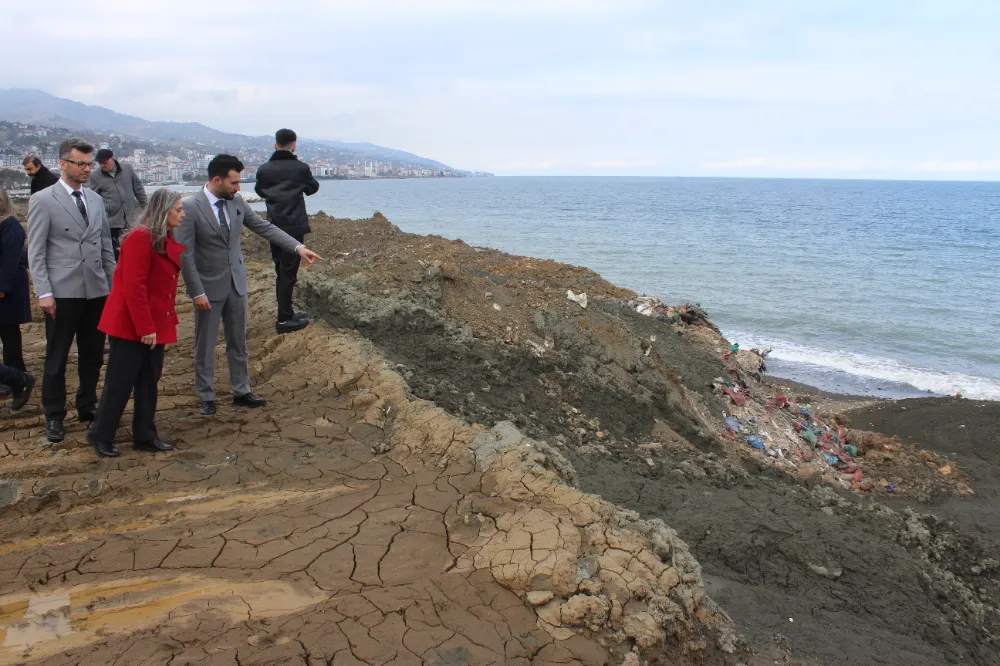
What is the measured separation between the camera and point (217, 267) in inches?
185

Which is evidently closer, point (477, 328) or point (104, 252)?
point (104, 252)

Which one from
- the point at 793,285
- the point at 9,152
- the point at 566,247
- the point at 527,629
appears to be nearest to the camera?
the point at 527,629

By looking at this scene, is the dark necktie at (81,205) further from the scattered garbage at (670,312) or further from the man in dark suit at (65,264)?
the scattered garbage at (670,312)

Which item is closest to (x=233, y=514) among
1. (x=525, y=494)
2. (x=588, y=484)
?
(x=525, y=494)

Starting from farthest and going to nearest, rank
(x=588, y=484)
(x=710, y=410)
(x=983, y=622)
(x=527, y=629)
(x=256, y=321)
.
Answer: (x=710, y=410) < (x=256, y=321) < (x=588, y=484) < (x=983, y=622) < (x=527, y=629)

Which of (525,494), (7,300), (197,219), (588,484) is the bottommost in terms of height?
(588,484)

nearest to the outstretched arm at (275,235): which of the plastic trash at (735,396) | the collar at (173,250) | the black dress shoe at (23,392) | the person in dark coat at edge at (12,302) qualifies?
the collar at (173,250)

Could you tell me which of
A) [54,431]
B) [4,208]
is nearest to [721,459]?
[54,431]

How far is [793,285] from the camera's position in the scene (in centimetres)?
2347

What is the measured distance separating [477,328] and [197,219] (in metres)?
3.24

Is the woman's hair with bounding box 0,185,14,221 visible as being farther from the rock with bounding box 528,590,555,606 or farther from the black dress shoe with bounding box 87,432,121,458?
the rock with bounding box 528,590,555,606

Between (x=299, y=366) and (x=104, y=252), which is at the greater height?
(x=104, y=252)

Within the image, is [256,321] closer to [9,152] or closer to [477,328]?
[477,328]

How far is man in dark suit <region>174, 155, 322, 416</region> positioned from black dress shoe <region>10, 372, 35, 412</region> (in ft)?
4.51
